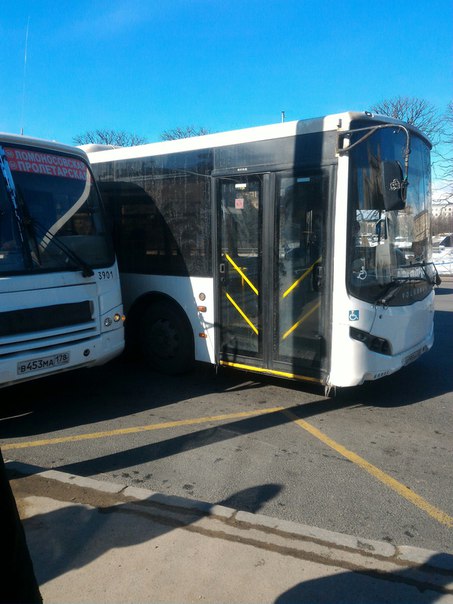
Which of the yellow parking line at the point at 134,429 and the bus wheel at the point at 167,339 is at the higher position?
the bus wheel at the point at 167,339

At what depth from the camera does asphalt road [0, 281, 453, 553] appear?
11.4 ft

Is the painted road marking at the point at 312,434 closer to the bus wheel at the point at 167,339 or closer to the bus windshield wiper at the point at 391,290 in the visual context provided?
the bus wheel at the point at 167,339

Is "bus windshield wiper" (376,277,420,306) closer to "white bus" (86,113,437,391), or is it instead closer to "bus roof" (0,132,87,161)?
"white bus" (86,113,437,391)

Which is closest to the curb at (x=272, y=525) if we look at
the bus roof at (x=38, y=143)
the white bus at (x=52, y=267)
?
the white bus at (x=52, y=267)

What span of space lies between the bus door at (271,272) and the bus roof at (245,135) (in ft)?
1.45

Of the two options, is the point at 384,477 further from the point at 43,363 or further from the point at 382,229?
the point at 43,363

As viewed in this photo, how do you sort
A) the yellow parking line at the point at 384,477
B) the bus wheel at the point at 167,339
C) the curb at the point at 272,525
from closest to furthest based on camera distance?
the curb at the point at 272,525 < the yellow parking line at the point at 384,477 < the bus wheel at the point at 167,339

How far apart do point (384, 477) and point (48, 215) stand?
13.7 ft

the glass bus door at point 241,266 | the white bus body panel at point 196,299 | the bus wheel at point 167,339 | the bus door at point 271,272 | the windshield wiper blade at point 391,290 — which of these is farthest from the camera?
the bus wheel at point 167,339

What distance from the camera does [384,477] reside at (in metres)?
3.88

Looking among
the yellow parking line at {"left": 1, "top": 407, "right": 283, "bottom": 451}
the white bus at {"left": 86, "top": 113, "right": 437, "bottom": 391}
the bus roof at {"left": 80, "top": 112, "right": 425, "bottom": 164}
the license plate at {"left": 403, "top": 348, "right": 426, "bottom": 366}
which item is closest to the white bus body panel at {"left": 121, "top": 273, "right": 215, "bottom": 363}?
the white bus at {"left": 86, "top": 113, "right": 437, "bottom": 391}

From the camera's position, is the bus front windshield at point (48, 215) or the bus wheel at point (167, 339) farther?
the bus wheel at point (167, 339)

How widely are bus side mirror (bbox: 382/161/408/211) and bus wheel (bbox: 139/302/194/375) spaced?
115 inches

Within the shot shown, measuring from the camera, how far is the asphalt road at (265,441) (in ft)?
11.4
